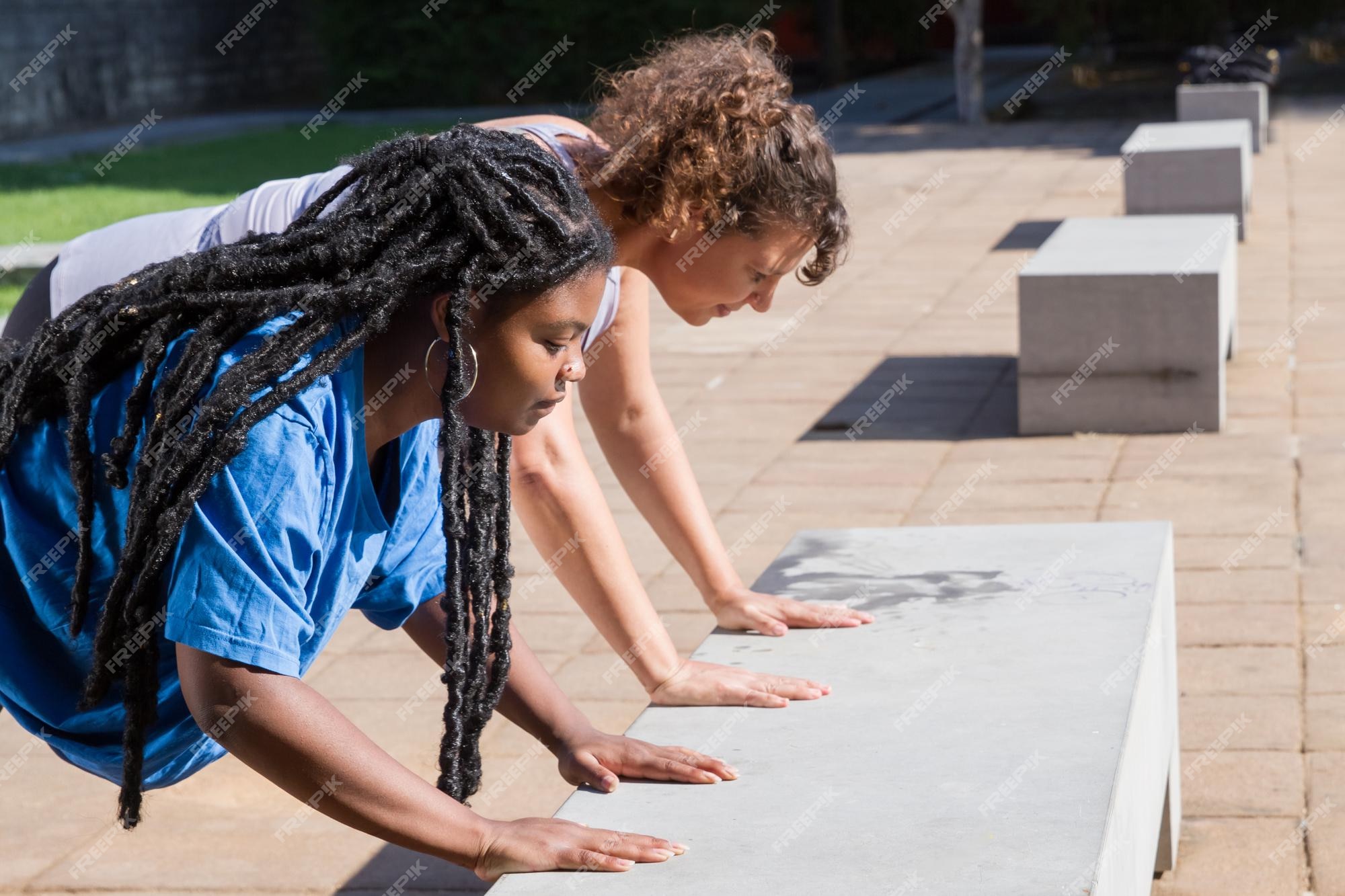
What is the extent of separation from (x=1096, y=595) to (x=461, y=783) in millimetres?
1256

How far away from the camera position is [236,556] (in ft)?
5.39

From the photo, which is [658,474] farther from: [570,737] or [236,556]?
[236,556]

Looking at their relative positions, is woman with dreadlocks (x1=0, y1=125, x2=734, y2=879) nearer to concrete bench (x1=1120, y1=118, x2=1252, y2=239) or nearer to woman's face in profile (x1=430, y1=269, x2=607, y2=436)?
woman's face in profile (x1=430, y1=269, x2=607, y2=436)

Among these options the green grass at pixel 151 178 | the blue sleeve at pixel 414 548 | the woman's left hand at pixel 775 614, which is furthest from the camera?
the green grass at pixel 151 178

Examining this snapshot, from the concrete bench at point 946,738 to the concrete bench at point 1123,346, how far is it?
302cm

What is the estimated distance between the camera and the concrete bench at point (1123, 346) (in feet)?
19.9

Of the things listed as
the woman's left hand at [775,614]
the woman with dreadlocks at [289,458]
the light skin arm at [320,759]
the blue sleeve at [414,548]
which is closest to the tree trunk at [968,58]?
the woman's left hand at [775,614]

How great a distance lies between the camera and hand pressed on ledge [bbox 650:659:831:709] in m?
2.45

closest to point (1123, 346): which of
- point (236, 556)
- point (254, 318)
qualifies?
point (254, 318)

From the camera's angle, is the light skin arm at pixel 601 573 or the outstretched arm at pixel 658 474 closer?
the light skin arm at pixel 601 573

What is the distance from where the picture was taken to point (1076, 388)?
6.19 metres

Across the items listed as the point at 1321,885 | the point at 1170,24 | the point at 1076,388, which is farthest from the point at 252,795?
the point at 1170,24

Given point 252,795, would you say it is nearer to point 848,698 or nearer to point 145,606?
point 848,698

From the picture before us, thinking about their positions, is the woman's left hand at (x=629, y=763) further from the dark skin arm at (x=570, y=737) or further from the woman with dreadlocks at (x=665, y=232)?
the woman with dreadlocks at (x=665, y=232)
